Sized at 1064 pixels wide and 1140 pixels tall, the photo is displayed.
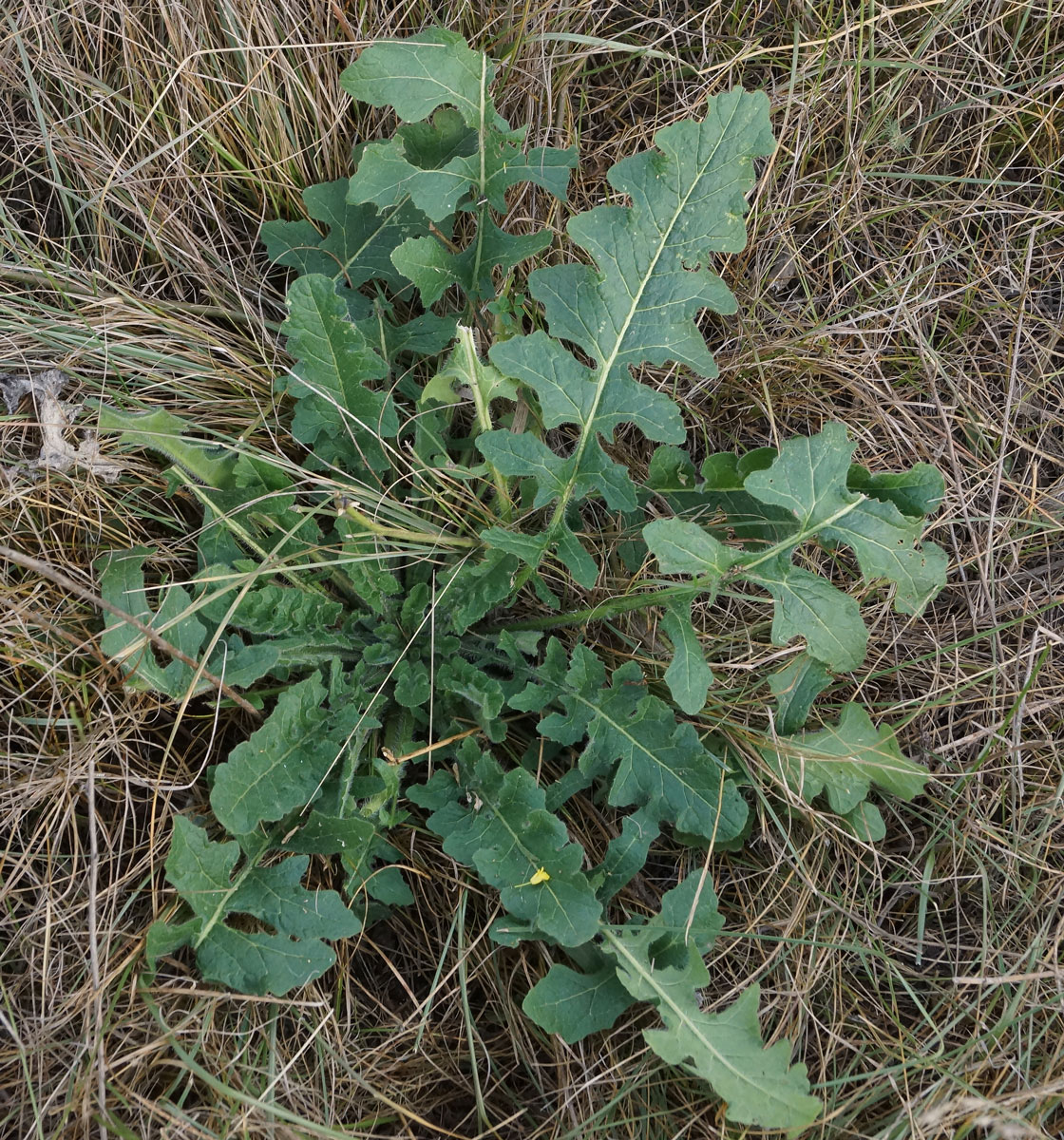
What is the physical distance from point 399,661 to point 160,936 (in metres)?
0.77

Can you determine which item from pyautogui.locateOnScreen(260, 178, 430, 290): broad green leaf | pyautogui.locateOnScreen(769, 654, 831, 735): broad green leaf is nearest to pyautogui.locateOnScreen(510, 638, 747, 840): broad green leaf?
pyautogui.locateOnScreen(769, 654, 831, 735): broad green leaf

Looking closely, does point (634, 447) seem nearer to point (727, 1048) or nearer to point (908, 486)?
point (908, 486)

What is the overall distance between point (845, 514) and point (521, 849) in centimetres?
102

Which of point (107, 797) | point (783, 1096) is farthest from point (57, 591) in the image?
point (783, 1096)

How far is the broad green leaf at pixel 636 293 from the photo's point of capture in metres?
2.11

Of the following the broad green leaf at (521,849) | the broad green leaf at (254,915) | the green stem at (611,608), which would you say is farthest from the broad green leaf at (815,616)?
the broad green leaf at (254,915)

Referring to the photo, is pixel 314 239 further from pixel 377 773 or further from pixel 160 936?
pixel 160 936

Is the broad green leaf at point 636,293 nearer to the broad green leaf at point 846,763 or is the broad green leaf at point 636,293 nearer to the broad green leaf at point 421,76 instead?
the broad green leaf at point 421,76

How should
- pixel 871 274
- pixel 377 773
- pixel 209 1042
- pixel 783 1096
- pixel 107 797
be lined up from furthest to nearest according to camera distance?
1. pixel 871 274
2. pixel 377 773
3. pixel 107 797
4. pixel 209 1042
5. pixel 783 1096

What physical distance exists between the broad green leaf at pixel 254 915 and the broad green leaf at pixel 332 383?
0.93 metres

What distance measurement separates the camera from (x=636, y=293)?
2189mm

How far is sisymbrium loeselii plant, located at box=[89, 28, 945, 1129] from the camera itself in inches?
78.2

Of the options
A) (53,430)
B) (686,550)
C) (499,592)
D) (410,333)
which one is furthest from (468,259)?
(53,430)

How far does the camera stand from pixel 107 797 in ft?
6.98
